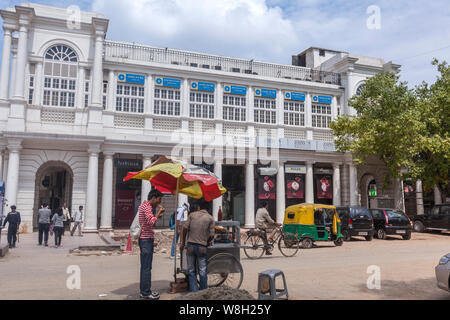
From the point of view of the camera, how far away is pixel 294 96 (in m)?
28.8

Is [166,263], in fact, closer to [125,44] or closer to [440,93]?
[125,44]

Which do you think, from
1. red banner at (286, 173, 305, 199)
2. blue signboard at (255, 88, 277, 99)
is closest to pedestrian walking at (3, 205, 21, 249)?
red banner at (286, 173, 305, 199)

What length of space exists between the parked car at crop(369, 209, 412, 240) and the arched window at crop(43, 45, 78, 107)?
19108 millimetres

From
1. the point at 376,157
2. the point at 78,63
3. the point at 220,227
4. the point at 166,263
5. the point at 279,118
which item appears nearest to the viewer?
the point at 220,227

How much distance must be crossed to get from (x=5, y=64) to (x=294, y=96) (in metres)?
19.3

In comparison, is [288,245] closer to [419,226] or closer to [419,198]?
[419,226]

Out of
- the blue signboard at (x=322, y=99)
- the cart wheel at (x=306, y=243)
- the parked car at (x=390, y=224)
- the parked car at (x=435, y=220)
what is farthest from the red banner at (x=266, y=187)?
the cart wheel at (x=306, y=243)

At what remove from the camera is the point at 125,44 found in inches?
1027

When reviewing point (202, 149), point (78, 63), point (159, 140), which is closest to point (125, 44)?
point (78, 63)

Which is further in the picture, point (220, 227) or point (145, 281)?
point (220, 227)

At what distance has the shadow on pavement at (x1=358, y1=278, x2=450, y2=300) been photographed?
7.16 m

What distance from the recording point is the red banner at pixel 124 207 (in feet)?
81.8

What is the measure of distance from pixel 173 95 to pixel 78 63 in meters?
6.22

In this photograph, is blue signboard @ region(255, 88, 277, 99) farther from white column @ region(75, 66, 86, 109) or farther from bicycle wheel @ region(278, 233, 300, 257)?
bicycle wheel @ region(278, 233, 300, 257)
